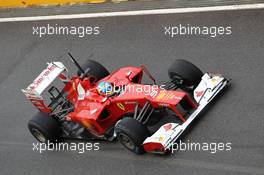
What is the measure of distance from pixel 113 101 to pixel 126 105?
0.74 feet

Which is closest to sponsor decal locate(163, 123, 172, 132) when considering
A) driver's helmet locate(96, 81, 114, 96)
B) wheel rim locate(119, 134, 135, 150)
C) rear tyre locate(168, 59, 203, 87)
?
wheel rim locate(119, 134, 135, 150)

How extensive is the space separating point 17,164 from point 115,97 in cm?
225

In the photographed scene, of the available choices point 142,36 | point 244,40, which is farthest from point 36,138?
point 244,40

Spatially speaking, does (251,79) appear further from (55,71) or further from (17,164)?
A: (17,164)

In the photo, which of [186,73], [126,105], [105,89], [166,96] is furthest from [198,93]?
[105,89]

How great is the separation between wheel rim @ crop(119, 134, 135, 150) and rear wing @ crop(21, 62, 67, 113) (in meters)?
1.65

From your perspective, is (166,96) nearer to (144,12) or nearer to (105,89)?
(105,89)

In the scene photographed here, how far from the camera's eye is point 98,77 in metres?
10.0

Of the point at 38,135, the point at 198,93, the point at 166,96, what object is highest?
the point at 166,96

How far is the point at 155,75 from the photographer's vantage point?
10.5 m

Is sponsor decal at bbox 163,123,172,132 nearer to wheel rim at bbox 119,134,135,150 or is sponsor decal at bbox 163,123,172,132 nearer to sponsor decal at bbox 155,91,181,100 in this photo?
sponsor decal at bbox 155,91,181,100

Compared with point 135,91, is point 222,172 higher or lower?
lower

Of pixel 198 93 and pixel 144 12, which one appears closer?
pixel 198 93

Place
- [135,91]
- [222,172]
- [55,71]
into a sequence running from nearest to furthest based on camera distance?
[222,172]
[135,91]
[55,71]
